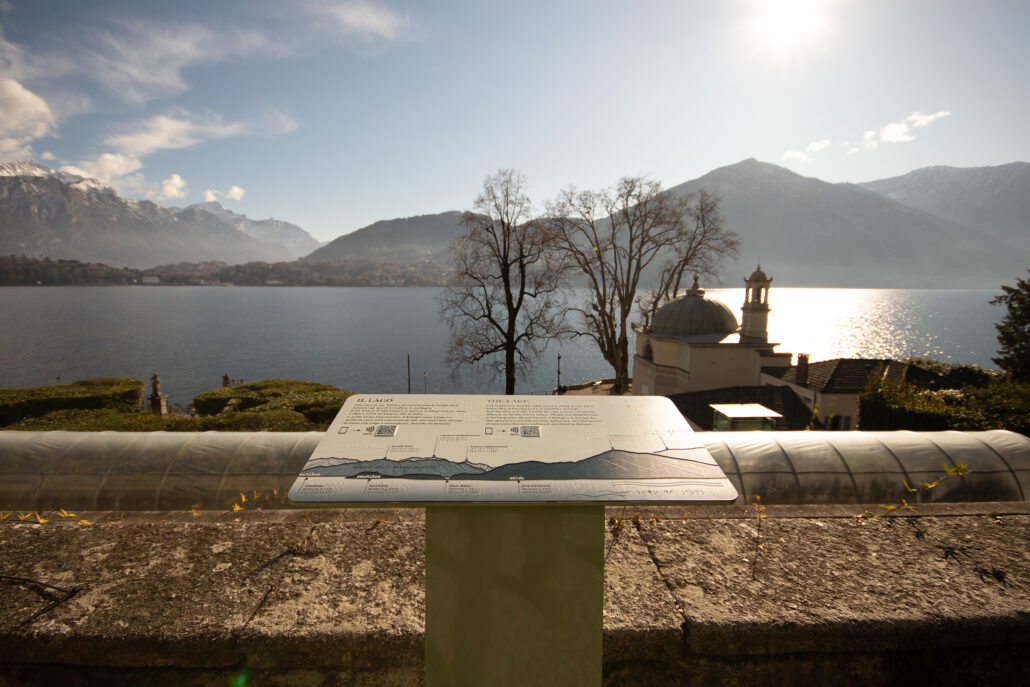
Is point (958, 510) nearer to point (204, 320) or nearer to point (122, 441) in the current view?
point (122, 441)

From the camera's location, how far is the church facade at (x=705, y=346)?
28.3 m

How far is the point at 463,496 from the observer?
2.07 metres

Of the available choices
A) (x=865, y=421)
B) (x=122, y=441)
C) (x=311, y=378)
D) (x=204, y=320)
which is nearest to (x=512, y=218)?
(x=865, y=421)

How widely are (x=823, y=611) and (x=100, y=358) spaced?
8914 cm

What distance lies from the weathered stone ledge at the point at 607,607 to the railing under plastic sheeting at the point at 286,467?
2.82m

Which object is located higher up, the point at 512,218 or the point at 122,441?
the point at 512,218

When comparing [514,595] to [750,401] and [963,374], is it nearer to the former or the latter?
[750,401]

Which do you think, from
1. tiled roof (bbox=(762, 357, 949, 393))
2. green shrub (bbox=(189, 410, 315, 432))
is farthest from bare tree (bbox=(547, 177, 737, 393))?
green shrub (bbox=(189, 410, 315, 432))

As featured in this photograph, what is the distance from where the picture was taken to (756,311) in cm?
2975

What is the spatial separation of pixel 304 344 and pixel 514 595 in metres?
95.1

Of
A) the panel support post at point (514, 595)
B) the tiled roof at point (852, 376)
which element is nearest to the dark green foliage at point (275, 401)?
the panel support post at point (514, 595)

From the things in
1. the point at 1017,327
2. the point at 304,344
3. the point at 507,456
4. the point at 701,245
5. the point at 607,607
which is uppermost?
the point at 701,245

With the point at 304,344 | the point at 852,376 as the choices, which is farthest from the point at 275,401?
the point at 304,344

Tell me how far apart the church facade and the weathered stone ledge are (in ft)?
85.4
